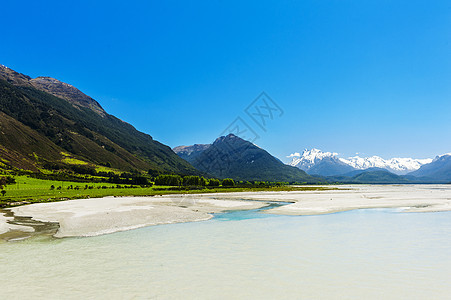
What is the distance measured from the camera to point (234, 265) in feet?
64.0

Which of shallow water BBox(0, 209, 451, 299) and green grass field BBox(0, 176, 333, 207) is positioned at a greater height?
green grass field BBox(0, 176, 333, 207)

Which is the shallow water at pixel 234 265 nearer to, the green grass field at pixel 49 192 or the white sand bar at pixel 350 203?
the white sand bar at pixel 350 203

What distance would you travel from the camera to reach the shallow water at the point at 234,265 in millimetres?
15039

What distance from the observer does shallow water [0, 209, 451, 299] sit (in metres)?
15.0

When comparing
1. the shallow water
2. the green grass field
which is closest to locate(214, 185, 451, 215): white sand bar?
the shallow water

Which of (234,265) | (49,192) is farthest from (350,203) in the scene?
(49,192)

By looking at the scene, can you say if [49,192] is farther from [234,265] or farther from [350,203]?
[350,203]

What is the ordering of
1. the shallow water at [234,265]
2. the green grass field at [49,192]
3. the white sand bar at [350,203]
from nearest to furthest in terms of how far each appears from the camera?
the shallow water at [234,265]
the white sand bar at [350,203]
the green grass field at [49,192]

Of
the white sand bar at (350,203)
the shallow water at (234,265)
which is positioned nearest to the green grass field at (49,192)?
the white sand bar at (350,203)

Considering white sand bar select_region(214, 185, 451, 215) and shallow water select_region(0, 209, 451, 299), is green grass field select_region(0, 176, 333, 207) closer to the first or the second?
white sand bar select_region(214, 185, 451, 215)

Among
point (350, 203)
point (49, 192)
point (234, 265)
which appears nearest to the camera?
point (234, 265)

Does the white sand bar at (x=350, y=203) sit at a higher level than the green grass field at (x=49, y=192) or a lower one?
lower

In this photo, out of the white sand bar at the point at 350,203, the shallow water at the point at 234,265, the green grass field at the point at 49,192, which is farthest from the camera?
the green grass field at the point at 49,192

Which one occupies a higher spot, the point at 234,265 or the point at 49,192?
the point at 49,192
